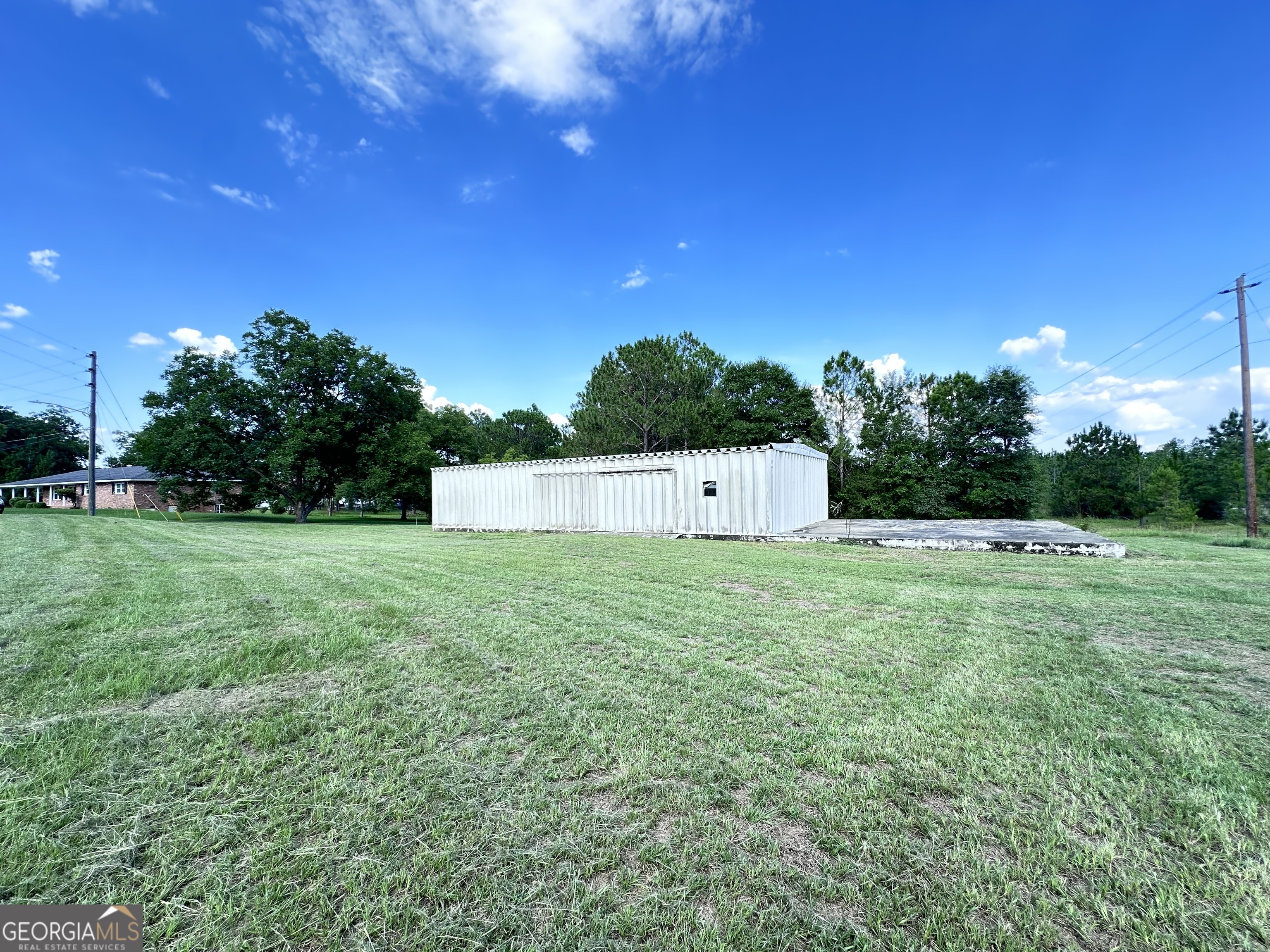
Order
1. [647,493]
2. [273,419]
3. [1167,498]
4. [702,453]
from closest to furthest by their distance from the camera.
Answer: [702,453] → [647,493] → [273,419] → [1167,498]

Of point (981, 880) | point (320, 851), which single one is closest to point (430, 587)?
point (320, 851)

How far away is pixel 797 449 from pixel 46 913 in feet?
55.5

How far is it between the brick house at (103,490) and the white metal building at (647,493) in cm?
2132

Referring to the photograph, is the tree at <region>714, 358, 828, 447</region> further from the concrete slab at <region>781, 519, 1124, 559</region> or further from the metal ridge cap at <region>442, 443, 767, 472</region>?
the concrete slab at <region>781, 519, 1124, 559</region>

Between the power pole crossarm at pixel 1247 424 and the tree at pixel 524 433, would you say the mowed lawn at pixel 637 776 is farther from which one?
the tree at pixel 524 433

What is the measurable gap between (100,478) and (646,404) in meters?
41.0

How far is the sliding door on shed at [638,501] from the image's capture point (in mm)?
15500

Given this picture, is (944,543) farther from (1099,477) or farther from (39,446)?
(39,446)

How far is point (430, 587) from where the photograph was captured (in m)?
6.09

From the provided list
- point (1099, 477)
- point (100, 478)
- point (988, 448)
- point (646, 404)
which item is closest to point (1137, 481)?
point (1099, 477)

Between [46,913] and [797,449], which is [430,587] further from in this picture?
[797,449]

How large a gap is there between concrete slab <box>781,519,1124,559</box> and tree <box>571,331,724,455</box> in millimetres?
11657

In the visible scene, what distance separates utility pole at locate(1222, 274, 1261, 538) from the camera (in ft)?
41.8

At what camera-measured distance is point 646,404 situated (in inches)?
1069
